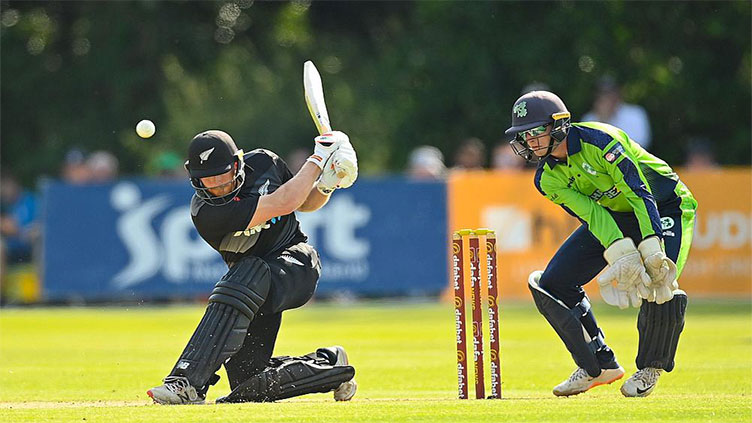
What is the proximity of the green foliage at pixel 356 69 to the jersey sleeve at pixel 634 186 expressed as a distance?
14.6m

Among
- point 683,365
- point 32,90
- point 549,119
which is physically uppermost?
point 32,90

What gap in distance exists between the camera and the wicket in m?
7.85

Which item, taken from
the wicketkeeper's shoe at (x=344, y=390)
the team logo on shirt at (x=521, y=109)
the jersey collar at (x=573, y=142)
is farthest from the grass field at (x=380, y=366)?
the team logo on shirt at (x=521, y=109)

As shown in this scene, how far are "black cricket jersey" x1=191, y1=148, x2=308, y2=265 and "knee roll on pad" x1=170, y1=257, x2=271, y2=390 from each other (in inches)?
11.9

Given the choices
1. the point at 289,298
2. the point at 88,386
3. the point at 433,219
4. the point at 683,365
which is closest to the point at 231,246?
the point at 289,298

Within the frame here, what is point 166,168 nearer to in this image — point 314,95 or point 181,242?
point 181,242

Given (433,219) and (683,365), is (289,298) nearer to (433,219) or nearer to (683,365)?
(683,365)

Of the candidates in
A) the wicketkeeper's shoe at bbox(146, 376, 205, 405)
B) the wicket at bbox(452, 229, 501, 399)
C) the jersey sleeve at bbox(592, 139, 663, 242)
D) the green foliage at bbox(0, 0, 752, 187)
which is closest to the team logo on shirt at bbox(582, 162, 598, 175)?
the jersey sleeve at bbox(592, 139, 663, 242)

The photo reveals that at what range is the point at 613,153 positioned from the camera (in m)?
7.82

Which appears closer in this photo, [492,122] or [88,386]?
[88,386]

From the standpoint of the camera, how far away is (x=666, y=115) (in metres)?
22.7

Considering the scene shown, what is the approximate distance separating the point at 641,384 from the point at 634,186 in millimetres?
1168

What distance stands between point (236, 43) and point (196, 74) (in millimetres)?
1371

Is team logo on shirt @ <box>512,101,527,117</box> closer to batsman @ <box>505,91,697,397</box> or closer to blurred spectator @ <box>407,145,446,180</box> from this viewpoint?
batsman @ <box>505,91,697,397</box>
